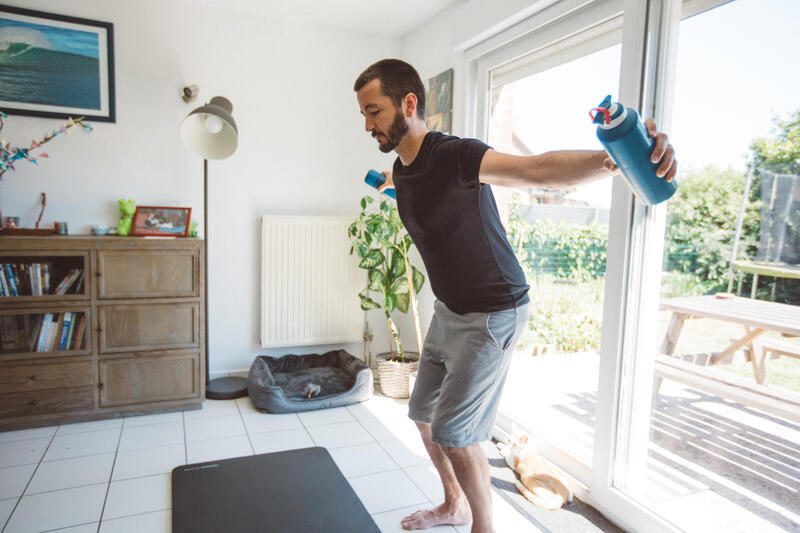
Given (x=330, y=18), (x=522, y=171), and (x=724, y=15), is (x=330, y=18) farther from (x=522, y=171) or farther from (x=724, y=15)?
(x=522, y=171)

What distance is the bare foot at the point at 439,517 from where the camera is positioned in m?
1.84

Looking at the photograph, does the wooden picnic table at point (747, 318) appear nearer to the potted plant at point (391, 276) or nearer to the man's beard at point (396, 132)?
the man's beard at point (396, 132)

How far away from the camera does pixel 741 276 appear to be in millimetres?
1618

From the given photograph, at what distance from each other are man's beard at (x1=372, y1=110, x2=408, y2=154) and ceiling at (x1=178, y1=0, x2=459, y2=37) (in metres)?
2.03

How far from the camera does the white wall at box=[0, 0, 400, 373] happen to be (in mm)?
3021

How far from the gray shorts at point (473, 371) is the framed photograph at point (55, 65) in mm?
2723

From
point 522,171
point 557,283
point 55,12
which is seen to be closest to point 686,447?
point 557,283

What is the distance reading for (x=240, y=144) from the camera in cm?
341

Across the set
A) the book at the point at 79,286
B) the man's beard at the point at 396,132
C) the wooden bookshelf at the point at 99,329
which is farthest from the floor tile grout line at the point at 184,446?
the man's beard at the point at 396,132

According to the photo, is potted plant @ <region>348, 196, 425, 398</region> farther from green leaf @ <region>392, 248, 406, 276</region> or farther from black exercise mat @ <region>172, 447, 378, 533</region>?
black exercise mat @ <region>172, 447, 378, 533</region>

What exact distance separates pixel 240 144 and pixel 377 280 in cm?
131

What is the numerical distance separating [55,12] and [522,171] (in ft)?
10.4

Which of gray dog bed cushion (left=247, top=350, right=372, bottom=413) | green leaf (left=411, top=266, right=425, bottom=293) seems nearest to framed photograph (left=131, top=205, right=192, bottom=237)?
gray dog bed cushion (left=247, top=350, right=372, bottom=413)

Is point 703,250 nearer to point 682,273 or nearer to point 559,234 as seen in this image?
A: point 682,273
